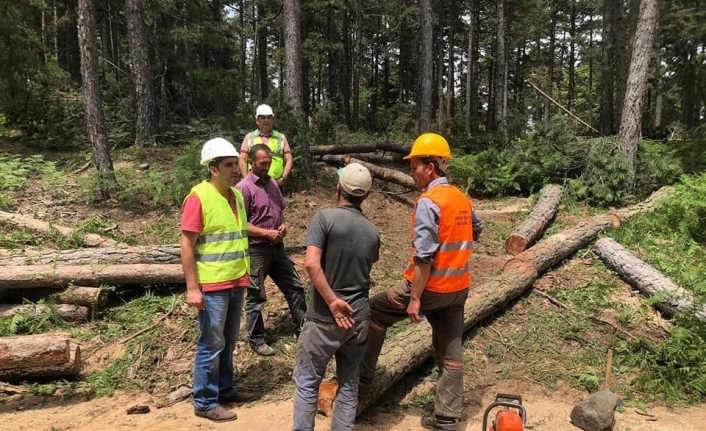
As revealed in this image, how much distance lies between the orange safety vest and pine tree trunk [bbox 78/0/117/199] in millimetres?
8108

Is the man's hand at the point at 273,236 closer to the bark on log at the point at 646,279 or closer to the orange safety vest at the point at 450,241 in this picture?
the orange safety vest at the point at 450,241

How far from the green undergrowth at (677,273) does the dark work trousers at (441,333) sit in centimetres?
224

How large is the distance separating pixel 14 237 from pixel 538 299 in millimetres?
7580

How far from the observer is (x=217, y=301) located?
3723 millimetres

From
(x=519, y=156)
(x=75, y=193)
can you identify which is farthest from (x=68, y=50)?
(x=519, y=156)

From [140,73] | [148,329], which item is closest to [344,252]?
[148,329]

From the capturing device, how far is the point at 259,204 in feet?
15.4

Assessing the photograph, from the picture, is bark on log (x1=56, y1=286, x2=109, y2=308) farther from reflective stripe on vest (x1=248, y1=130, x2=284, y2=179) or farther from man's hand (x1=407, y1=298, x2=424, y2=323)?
man's hand (x1=407, y1=298, x2=424, y2=323)

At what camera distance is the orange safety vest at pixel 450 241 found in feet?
11.3

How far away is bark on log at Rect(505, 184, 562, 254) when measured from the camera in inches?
301

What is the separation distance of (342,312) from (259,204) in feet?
6.57

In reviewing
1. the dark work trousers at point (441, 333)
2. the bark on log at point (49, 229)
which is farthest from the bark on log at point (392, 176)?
the dark work trousers at point (441, 333)

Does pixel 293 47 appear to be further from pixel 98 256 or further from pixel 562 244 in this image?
pixel 562 244

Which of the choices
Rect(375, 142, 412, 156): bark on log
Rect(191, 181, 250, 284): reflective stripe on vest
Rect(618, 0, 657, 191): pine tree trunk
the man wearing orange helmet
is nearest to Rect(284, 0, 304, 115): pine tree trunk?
Rect(375, 142, 412, 156): bark on log
